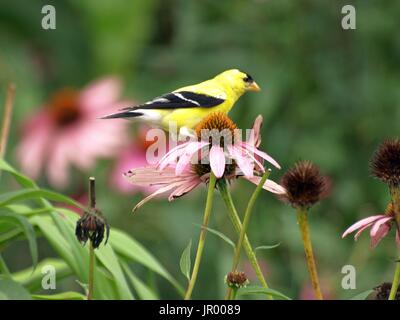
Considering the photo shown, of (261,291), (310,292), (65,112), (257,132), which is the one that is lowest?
(310,292)

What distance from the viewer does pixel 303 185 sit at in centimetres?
72

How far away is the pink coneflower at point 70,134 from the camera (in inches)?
81.2

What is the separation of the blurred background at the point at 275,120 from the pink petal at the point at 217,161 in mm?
1197

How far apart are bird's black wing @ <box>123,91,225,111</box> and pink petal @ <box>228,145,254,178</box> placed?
215mm

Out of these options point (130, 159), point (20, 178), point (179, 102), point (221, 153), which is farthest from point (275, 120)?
point (221, 153)

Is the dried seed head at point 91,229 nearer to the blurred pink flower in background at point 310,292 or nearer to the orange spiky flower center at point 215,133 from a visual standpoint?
the orange spiky flower center at point 215,133

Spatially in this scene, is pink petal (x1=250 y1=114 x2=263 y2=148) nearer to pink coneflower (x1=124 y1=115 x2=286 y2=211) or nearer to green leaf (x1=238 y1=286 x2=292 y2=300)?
pink coneflower (x1=124 y1=115 x2=286 y2=211)

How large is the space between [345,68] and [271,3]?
0.85 feet

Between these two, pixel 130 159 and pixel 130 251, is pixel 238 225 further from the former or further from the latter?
pixel 130 159

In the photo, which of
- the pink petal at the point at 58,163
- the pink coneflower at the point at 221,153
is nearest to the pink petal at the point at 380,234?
the pink coneflower at the point at 221,153

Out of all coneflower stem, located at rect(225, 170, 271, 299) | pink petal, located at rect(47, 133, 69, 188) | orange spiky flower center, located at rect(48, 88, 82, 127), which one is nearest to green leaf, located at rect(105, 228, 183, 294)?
coneflower stem, located at rect(225, 170, 271, 299)

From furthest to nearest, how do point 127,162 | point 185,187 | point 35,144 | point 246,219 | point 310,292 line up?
point 35,144 → point 127,162 → point 310,292 → point 185,187 → point 246,219

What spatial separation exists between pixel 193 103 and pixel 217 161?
0.25 meters
